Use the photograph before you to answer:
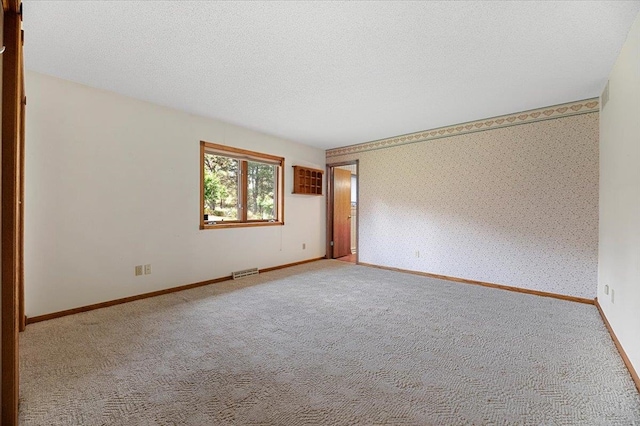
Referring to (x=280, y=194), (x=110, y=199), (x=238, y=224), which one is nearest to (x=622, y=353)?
(x=238, y=224)

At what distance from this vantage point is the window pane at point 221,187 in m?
4.30

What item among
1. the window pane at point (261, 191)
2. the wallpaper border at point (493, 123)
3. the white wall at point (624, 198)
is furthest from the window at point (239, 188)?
the white wall at point (624, 198)

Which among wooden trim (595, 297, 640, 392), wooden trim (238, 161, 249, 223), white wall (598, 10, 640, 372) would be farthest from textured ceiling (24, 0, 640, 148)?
wooden trim (595, 297, 640, 392)

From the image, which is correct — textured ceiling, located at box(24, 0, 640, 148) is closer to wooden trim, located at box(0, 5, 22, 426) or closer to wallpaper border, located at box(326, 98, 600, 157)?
wallpaper border, located at box(326, 98, 600, 157)

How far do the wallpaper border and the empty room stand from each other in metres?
0.03

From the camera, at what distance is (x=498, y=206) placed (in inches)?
158

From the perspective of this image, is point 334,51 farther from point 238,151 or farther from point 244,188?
point 244,188

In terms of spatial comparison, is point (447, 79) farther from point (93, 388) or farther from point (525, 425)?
point (93, 388)

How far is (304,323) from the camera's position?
107 inches

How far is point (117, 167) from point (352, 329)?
3089 millimetres

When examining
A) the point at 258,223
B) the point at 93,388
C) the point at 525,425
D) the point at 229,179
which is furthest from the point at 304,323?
the point at 229,179

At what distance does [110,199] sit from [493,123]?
4971 millimetres

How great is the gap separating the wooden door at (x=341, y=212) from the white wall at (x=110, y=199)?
2423 mm

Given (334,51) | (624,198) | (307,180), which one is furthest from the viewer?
(307,180)
